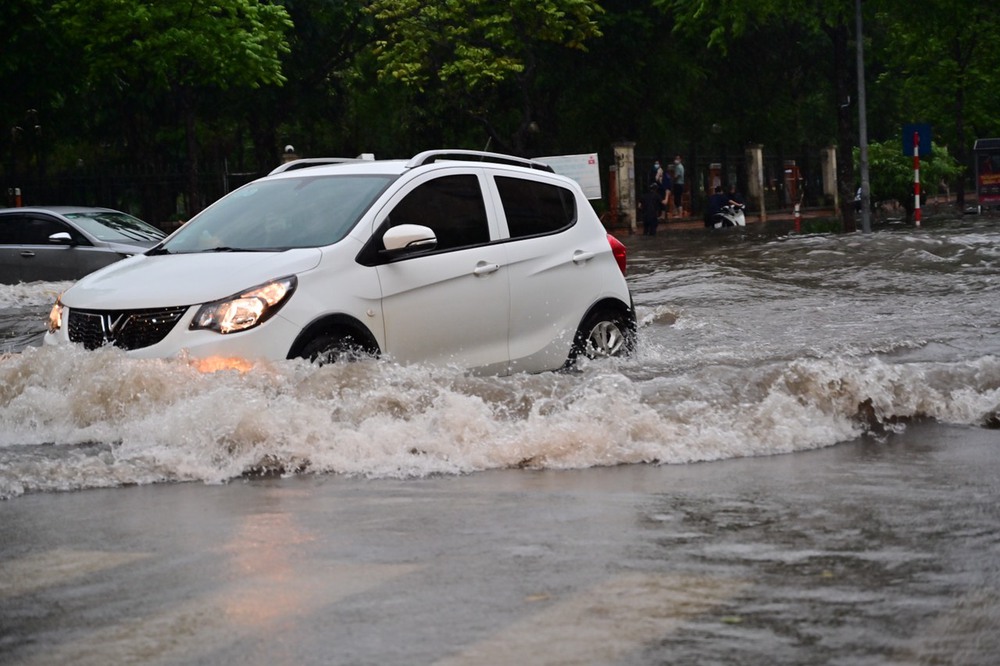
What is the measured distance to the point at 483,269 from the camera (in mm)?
9477

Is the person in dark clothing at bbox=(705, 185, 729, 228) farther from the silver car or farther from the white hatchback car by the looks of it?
the white hatchback car

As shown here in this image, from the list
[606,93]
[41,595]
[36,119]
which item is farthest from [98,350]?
[606,93]

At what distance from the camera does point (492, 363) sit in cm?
955

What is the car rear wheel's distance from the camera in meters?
10.4

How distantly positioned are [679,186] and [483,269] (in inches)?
1507

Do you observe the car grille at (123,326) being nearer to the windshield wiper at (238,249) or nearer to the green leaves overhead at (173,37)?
the windshield wiper at (238,249)

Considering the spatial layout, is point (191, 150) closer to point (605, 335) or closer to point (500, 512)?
point (605, 335)

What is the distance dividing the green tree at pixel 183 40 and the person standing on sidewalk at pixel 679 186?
50.2ft

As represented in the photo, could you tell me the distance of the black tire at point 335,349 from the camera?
27.5ft

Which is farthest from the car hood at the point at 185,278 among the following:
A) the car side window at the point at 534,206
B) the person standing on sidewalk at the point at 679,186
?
the person standing on sidewalk at the point at 679,186

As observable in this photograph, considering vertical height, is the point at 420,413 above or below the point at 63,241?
below

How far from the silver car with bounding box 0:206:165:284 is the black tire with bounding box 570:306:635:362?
35.7 feet

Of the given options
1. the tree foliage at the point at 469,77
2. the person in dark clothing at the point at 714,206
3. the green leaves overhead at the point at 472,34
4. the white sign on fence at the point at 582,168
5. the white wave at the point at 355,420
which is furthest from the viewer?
the green leaves overhead at the point at 472,34

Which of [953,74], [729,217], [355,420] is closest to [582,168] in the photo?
[729,217]
